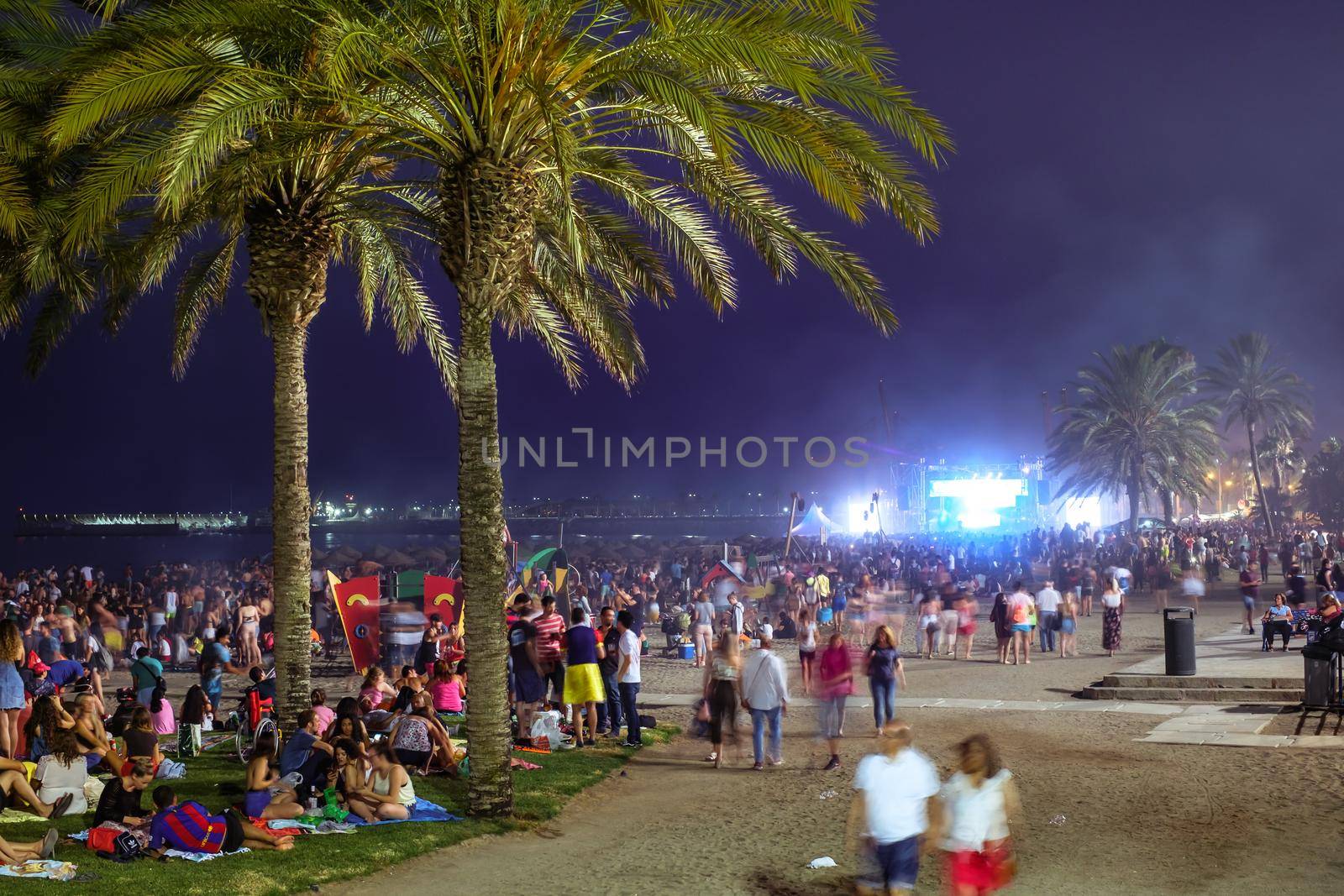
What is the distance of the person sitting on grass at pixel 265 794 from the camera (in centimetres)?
930

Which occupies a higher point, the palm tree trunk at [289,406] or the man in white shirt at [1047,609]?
the palm tree trunk at [289,406]

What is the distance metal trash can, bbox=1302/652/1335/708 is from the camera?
43.2 ft

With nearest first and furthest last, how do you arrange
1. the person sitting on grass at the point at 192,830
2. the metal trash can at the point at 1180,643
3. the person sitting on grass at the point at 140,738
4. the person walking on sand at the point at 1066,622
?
the person sitting on grass at the point at 192,830
the person sitting on grass at the point at 140,738
the metal trash can at the point at 1180,643
the person walking on sand at the point at 1066,622

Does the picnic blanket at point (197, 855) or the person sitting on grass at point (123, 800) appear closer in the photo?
the picnic blanket at point (197, 855)

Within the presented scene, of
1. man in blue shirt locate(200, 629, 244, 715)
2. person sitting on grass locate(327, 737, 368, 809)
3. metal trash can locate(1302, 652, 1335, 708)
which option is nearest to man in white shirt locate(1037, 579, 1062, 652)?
metal trash can locate(1302, 652, 1335, 708)

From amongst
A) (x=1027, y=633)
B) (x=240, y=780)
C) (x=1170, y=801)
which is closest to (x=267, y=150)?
(x=240, y=780)

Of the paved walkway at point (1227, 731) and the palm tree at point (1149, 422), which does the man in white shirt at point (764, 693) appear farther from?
the palm tree at point (1149, 422)

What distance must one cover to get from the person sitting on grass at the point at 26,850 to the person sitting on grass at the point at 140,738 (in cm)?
189

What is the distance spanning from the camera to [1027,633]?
20.9 meters

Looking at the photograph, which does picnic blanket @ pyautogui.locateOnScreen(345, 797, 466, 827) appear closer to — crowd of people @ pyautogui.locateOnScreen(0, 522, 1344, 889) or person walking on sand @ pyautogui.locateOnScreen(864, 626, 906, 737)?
crowd of people @ pyautogui.locateOnScreen(0, 522, 1344, 889)

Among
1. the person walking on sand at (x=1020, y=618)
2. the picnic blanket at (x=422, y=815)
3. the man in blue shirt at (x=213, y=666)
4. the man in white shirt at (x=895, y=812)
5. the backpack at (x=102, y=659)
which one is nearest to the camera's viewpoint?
the man in white shirt at (x=895, y=812)

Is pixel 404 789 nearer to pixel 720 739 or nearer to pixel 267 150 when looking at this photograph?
pixel 720 739

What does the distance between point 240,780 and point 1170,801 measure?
8722mm

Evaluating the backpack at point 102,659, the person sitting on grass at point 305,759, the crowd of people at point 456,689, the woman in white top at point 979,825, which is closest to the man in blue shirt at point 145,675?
the crowd of people at point 456,689
